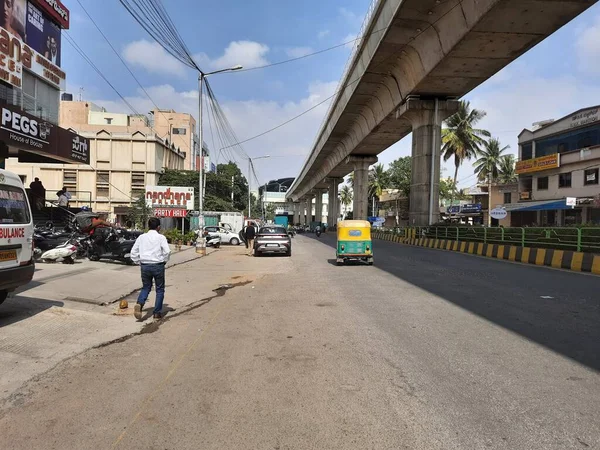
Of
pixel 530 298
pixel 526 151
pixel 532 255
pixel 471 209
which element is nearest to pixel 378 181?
pixel 471 209

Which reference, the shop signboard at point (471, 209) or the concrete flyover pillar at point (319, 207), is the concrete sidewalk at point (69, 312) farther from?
the concrete flyover pillar at point (319, 207)

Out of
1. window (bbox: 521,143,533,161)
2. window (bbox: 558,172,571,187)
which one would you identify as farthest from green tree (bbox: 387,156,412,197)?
window (bbox: 558,172,571,187)

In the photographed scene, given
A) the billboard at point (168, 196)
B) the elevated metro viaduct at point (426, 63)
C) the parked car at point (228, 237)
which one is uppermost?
the elevated metro viaduct at point (426, 63)

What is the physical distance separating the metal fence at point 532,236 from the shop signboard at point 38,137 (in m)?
19.6

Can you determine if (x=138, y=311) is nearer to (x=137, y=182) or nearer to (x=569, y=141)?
(x=569, y=141)

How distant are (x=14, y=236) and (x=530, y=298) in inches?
383

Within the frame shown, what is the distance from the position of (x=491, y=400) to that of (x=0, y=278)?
6.61m

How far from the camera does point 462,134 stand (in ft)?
188

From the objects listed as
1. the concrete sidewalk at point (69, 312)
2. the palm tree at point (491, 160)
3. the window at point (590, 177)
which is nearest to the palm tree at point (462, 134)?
the palm tree at point (491, 160)

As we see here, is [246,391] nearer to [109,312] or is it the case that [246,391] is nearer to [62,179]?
[109,312]

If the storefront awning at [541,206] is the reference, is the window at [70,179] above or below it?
above

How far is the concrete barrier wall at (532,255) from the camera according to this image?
1537 centimetres

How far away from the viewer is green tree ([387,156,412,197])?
66312 mm

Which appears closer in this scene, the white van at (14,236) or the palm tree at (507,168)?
the white van at (14,236)
